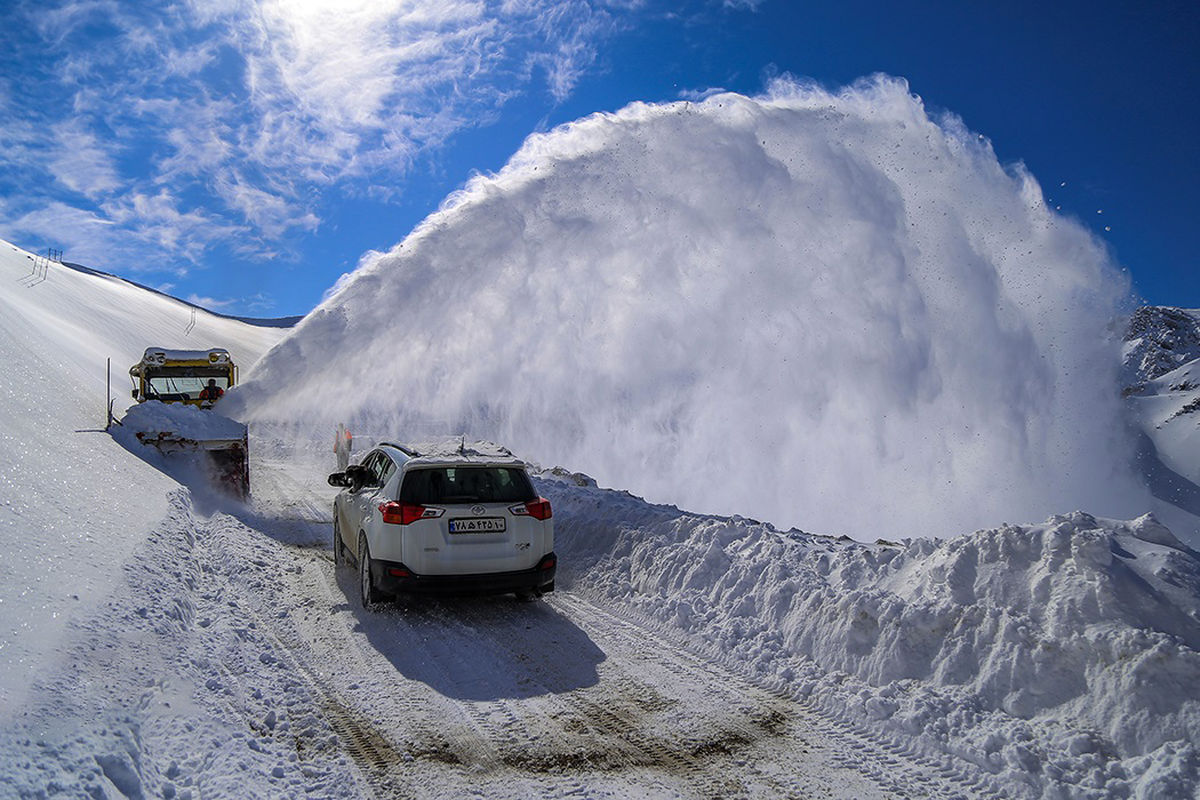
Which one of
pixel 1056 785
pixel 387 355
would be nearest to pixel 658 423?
pixel 387 355

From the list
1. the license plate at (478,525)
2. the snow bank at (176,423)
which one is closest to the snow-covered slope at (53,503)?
the snow bank at (176,423)

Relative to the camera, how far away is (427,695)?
5.07 meters

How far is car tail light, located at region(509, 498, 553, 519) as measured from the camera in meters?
6.71

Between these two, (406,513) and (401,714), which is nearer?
(401,714)

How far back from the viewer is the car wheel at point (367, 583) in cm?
679

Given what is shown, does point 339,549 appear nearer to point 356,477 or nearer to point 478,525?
point 356,477

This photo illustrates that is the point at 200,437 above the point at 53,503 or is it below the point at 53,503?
above

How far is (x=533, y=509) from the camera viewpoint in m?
6.81

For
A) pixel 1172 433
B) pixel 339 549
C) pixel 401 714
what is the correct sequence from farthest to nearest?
pixel 1172 433
pixel 339 549
pixel 401 714

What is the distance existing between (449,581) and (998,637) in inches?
178

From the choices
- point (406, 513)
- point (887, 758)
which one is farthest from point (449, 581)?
point (887, 758)

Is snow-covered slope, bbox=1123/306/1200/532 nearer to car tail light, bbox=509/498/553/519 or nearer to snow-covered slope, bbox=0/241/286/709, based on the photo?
car tail light, bbox=509/498/553/519

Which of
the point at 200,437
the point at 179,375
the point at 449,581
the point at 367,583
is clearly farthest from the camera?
the point at 179,375

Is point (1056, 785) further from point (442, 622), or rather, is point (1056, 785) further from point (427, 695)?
point (442, 622)
